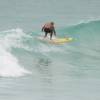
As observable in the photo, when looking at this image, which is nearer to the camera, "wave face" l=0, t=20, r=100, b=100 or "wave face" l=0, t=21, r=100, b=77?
"wave face" l=0, t=20, r=100, b=100

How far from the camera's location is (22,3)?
83000 millimetres

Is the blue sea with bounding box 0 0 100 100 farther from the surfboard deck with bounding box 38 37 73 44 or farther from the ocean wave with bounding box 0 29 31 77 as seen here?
the surfboard deck with bounding box 38 37 73 44

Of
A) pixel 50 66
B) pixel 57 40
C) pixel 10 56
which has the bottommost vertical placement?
pixel 50 66

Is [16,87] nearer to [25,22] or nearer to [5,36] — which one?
[5,36]

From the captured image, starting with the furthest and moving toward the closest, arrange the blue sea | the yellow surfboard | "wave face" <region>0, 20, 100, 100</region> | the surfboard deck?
the yellow surfboard
the surfboard deck
"wave face" <region>0, 20, 100, 100</region>
the blue sea

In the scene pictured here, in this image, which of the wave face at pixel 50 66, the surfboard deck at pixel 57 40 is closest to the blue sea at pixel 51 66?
the wave face at pixel 50 66

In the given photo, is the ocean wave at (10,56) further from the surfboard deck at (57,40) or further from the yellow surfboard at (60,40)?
the yellow surfboard at (60,40)

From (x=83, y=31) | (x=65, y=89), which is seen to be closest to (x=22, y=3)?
(x=83, y=31)

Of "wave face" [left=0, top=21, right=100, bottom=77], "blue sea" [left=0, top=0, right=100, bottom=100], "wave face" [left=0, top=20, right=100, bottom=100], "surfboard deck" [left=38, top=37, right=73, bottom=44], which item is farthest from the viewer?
"surfboard deck" [left=38, top=37, right=73, bottom=44]

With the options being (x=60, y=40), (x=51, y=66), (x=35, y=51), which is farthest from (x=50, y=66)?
(x=60, y=40)

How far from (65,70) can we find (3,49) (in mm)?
3139

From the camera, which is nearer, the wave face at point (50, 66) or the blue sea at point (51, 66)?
Result: the blue sea at point (51, 66)

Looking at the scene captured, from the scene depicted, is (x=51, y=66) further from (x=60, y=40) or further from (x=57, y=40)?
(x=60, y=40)

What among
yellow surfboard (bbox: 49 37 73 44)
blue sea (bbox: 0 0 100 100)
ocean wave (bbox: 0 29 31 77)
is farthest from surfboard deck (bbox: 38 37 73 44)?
ocean wave (bbox: 0 29 31 77)
